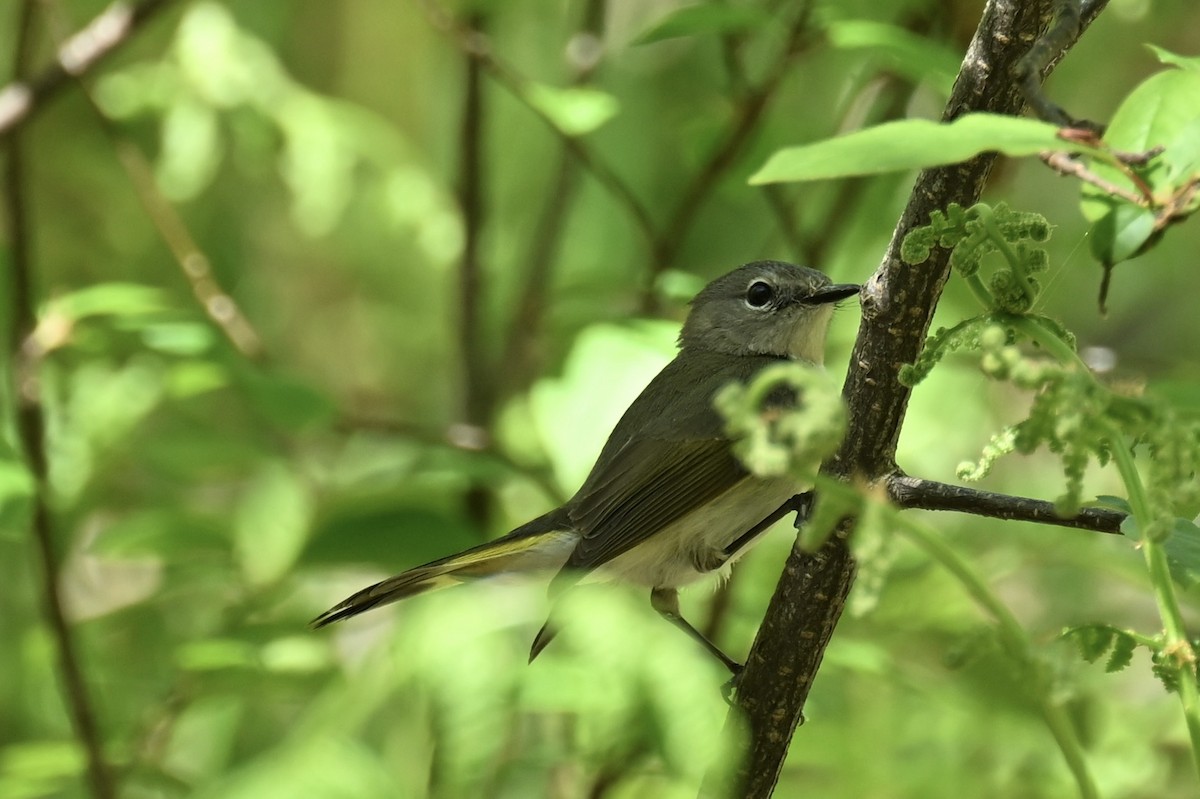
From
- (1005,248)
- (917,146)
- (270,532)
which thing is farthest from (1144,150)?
(270,532)

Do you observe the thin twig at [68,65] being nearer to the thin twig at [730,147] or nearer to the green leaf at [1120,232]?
the thin twig at [730,147]

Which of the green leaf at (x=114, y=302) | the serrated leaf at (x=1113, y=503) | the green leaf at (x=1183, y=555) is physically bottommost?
the green leaf at (x=1183, y=555)

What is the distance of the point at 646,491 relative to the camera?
8.71ft

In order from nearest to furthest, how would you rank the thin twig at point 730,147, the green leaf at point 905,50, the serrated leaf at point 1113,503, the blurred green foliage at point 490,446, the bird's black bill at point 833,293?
the serrated leaf at point 1113,503 → the blurred green foliage at point 490,446 → the green leaf at point 905,50 → the thin twig at point 730,147 → the bird's black bill at point 833,293

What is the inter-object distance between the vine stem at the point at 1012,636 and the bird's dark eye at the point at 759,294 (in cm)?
209

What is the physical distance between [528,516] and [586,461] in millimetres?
1088

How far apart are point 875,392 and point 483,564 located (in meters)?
1.33

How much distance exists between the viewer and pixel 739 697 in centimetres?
155

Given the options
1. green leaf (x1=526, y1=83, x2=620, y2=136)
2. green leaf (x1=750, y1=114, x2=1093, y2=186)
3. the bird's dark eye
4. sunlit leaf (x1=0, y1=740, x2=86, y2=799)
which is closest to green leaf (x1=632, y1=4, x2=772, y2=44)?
green leaf (x1=526, y1=83, x2=620, y2=136)

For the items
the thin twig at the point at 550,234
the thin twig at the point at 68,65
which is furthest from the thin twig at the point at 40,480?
the thin twig at the point at 550,234

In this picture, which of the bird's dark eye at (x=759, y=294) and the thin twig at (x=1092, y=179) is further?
the bird's dark eye at (x=759, y=294)

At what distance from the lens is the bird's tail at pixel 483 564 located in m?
2.31

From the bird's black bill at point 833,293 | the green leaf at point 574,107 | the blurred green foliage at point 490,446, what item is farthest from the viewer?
the bird's black bill at point 833,293

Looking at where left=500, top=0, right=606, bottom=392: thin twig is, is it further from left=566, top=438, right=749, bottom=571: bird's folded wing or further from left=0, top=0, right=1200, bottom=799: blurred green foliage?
left=566, top=438, right=749, bottom=571: bird's folded wing
